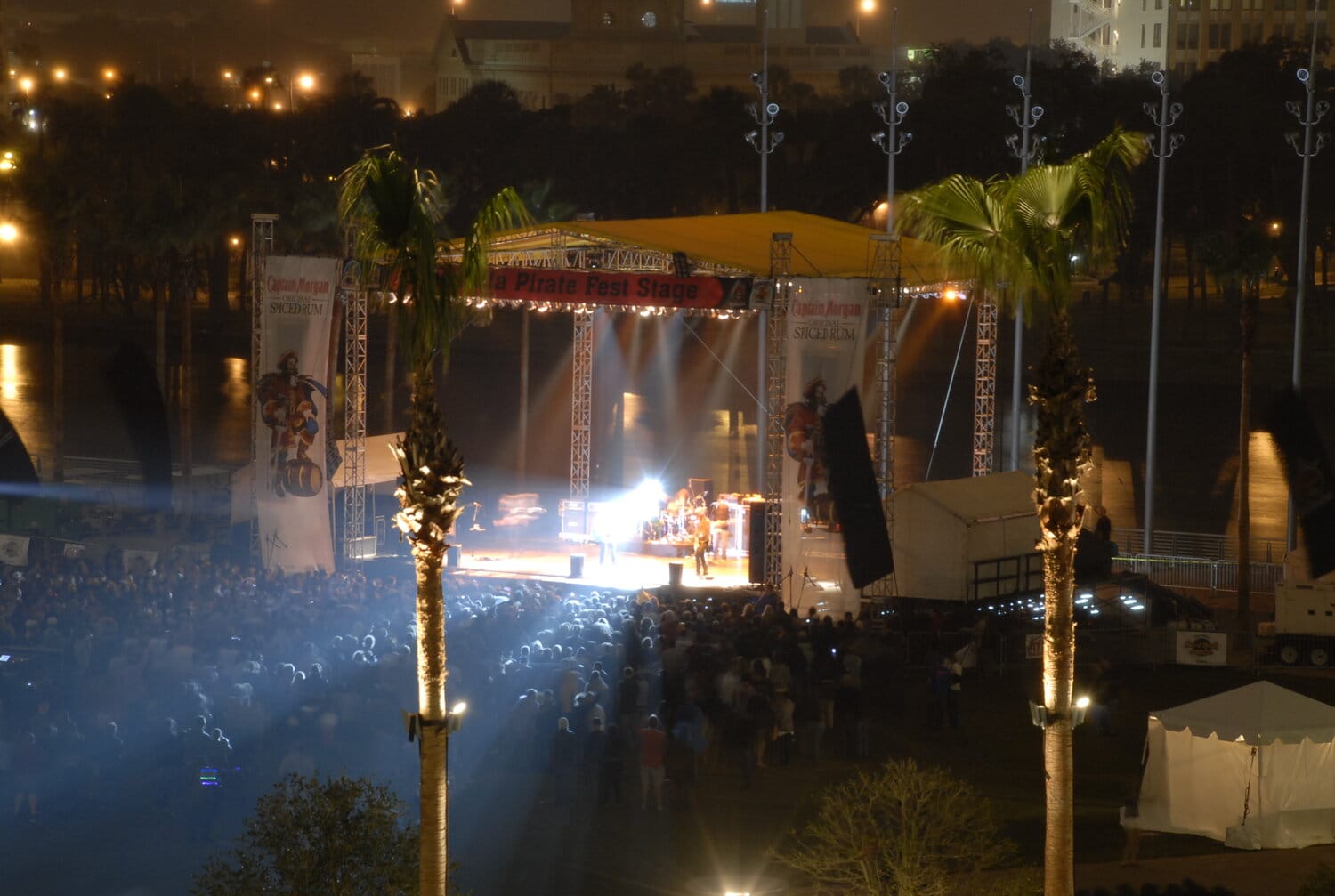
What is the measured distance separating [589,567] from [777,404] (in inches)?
227

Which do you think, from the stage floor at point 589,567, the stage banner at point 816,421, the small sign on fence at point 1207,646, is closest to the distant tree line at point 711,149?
the stage floor at point 589,567

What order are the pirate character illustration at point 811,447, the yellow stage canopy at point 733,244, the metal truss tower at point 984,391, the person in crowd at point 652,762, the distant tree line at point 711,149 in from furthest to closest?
the distant tree line at point 711,149
the metal truss tower at point 984,391
the yellow stage canopy at point 733,244
the pirate character illustration at point 811,447
the person in crowd at point 652,762

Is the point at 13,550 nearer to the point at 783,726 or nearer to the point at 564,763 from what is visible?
the point at 564,763

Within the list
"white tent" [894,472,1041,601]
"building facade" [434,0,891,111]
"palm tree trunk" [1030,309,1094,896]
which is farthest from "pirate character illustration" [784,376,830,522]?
"building facade" [434,0,891,111]

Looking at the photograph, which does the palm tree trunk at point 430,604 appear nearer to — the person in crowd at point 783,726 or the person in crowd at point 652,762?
the person in crowd at point 652,762

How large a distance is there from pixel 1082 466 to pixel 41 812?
10476mm

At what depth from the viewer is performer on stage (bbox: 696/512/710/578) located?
2739 centimetres

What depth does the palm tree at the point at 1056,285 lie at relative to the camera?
10727 millimetres

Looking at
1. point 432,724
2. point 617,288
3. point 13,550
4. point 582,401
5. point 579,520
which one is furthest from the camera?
point 579,520

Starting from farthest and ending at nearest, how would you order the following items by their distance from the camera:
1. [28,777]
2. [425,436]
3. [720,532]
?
[720,532], [28,777], [425,436]

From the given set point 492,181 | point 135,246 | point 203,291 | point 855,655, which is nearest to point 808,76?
point 203,291

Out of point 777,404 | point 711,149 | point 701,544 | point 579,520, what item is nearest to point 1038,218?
point 777,404

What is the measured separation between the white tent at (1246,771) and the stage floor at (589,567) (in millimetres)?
11114

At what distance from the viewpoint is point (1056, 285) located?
1082 cm
